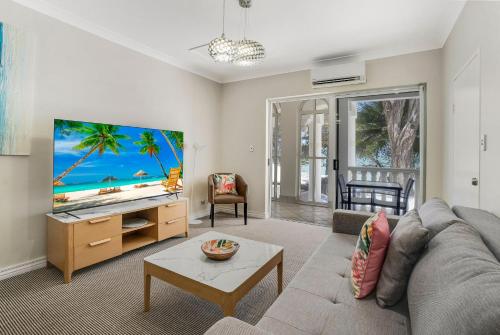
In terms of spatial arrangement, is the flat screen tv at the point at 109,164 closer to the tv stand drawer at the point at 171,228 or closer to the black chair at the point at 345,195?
the tv stand drawer at the point at 171,228

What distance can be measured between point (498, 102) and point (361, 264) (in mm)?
1330

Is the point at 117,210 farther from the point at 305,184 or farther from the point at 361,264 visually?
the point at 305,184

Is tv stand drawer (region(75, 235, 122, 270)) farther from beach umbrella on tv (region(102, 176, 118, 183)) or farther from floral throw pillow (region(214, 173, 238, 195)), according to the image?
floral throw pillow (region(214, 173, 238, 195))

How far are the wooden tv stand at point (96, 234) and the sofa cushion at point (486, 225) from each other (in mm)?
2841

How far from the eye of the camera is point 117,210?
105 inches

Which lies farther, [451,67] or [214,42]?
[451,67]

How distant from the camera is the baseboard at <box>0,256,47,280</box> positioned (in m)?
2.25

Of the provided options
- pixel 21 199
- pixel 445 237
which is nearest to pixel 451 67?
pixel 445 237

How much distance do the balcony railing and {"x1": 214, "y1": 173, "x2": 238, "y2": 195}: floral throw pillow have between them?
7.30ft

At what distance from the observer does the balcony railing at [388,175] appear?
4.15 metres

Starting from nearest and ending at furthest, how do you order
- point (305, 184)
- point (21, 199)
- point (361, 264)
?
point (361, 264) → point (21, 199) → point (305, 184)

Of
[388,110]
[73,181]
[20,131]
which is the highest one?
[388,110]

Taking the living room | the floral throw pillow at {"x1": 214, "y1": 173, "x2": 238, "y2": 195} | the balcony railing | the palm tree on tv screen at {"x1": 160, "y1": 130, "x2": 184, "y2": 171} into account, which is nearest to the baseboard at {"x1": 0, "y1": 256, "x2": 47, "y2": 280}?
the living room

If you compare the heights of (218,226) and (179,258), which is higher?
(179,258)
